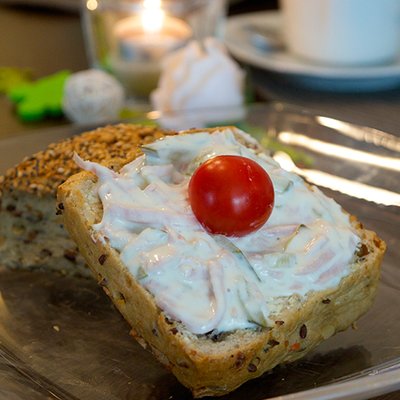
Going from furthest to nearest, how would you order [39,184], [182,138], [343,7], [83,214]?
1. [343,7]
2. [39,184]
3. [182,138]
4. [83,214]

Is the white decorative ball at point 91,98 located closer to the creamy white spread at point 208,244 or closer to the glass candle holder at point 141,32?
the glass candle holder at point 141,32

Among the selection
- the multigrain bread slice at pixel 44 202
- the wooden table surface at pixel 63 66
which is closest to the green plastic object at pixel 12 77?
the wooden table surface at pixel 63 66

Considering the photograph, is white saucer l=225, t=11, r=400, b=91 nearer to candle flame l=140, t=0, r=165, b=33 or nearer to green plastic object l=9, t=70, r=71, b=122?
candle flame l=140, t=0, r=165, b=33

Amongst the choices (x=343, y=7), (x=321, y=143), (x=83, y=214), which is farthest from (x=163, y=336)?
(x=343, y=7)

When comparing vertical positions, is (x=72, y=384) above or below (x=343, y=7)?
below

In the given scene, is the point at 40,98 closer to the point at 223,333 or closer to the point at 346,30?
the point at 346,30

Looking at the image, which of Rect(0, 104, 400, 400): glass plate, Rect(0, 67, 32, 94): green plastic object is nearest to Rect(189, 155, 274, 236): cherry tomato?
Rect(0, 104, 400, 400): glass plate

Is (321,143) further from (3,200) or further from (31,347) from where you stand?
(31,347)
